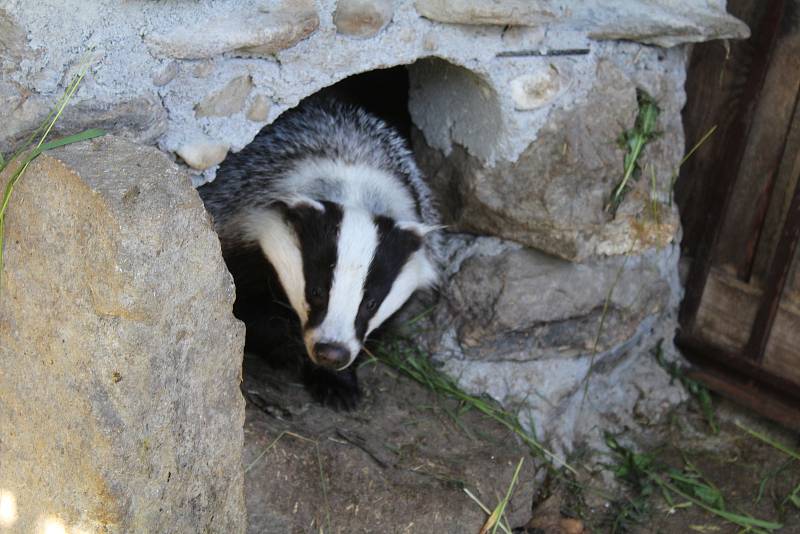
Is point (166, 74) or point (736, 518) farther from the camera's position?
point (736, 518)

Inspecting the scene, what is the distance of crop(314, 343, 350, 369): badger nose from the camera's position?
2.85 metres

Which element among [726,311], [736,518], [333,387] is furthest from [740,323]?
[333,387]

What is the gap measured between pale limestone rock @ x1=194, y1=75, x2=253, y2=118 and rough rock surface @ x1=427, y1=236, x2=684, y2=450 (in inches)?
47.1

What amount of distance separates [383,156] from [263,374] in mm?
859

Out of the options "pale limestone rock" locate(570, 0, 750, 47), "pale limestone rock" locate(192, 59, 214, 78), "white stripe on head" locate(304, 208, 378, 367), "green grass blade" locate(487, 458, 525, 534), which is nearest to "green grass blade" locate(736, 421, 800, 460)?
"green grass blade" locate(487, 458, 525, 534)

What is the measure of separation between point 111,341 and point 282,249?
1100 mm

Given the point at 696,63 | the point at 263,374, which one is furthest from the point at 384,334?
the point at 696,63

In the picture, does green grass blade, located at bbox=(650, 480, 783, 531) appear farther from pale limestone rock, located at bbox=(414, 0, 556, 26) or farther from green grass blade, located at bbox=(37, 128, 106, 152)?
green grass blade, located at bbox=(37, 128, 106, 152)

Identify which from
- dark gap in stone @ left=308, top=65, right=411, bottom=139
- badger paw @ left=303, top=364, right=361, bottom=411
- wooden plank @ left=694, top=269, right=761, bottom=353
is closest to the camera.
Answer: badger paw @ left=303, top=364, right=361, bottom=411

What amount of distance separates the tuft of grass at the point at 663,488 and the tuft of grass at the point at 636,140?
0.96 m

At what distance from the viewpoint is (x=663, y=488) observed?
356cm

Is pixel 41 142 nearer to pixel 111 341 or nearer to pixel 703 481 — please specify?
pixel 111 341

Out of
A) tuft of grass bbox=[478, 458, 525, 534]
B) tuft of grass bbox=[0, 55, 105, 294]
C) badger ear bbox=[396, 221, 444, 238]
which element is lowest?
tuft of grass bbox=[478, 458, 525, 534]

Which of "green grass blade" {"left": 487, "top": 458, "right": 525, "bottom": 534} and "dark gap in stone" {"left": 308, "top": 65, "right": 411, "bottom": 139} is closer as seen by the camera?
"green grass blade" {"left": 487, "top": 458, "right": 525, "bottom": 534}
